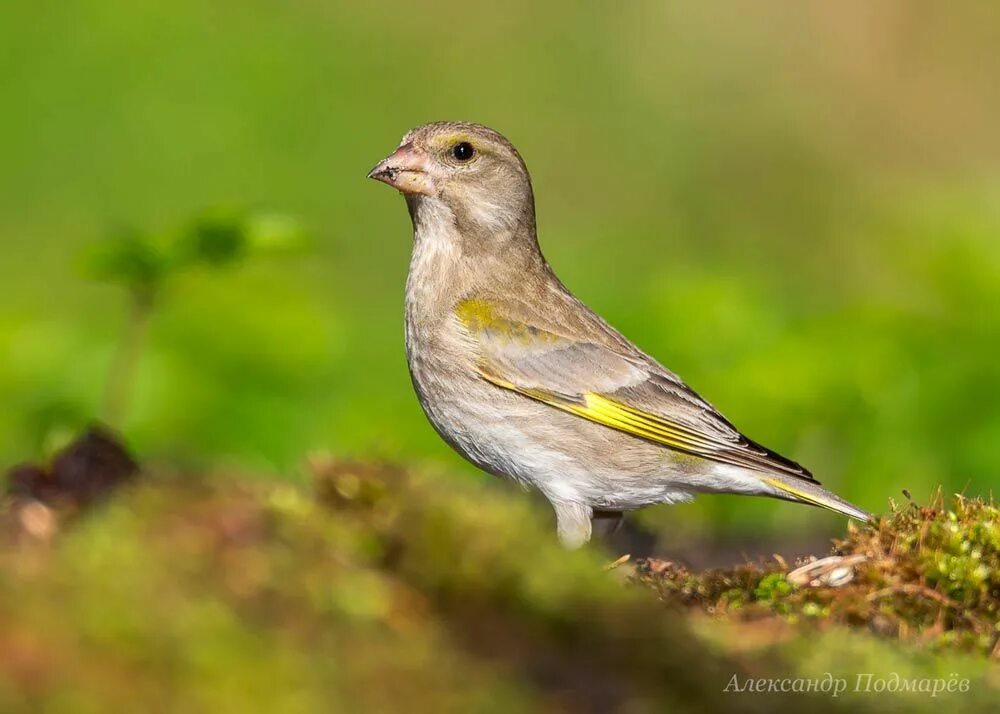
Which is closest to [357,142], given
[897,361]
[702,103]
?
[702,103]

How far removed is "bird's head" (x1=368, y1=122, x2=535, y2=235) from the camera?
7.88 m

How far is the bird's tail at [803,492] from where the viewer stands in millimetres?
6867

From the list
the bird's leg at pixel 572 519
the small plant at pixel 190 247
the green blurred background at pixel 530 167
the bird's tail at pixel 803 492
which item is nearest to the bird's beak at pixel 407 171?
the small plant at pixel 190 247

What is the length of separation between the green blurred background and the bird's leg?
329 cm

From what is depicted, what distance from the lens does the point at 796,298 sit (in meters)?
16.4

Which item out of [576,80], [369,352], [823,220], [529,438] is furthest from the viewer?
[576,80]

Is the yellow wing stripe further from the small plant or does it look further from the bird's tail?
the small plant

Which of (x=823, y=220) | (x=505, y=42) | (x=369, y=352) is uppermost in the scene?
(x=505, y=42)

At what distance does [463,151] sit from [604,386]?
157cm

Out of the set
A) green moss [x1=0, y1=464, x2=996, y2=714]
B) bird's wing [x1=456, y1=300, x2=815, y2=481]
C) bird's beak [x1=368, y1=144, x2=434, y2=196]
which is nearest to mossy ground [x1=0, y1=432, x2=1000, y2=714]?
green moss [x1=0, y1=464, x2=996, y2=714]

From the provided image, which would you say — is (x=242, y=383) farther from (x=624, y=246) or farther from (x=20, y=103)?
(x=20, y=103)

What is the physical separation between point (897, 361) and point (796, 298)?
603cm

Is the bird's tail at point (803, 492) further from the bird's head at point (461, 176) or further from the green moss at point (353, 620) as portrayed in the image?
the green moss at point (353, 620)

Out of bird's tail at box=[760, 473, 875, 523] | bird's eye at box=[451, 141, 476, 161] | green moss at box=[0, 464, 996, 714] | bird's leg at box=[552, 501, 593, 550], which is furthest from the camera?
bird's eye at box=[451, 141, 476, 161]
